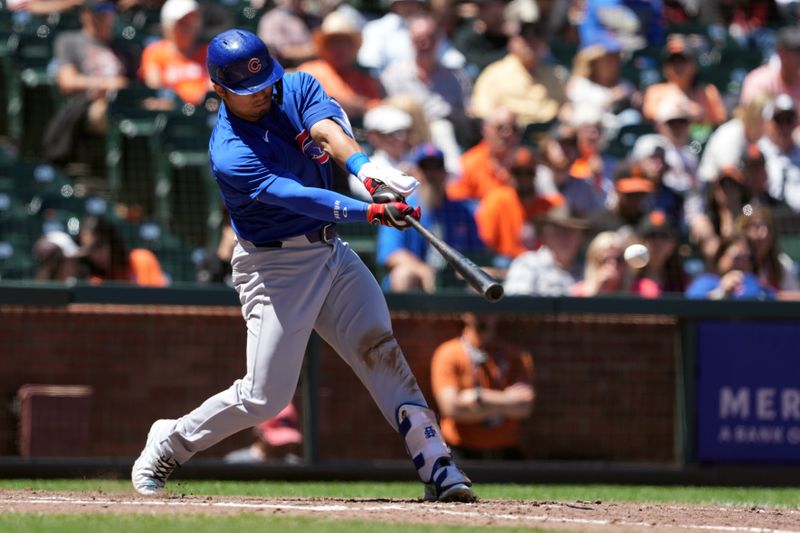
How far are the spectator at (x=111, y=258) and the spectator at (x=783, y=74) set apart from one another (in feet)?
17.9

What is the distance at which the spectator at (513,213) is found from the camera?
9.44 meters

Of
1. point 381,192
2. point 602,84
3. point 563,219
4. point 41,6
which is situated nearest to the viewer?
point 381,192

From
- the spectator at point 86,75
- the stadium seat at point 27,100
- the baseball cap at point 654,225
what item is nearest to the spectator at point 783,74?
the baseball cap at point 654,225

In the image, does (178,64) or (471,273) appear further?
(178,64)

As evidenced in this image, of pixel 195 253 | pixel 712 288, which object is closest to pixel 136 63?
pixel 195 253

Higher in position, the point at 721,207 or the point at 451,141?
the point at 451,141

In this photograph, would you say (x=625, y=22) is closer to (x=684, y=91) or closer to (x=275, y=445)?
(x=684, y=91)

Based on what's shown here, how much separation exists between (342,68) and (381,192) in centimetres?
560

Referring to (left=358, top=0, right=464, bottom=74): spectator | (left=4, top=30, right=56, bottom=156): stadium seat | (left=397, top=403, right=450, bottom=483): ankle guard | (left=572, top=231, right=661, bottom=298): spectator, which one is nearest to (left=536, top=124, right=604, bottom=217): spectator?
(left=572, top=231, right=661, bottom=298): spectator

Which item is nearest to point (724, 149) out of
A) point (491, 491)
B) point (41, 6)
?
point (491, 491)

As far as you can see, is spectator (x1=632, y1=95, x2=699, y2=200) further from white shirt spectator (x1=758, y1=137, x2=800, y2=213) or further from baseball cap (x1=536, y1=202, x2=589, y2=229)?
baseball cap (x1=536, y1=202, x2=589, y2=229)

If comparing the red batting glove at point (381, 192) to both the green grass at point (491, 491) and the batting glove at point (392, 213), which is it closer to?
the batting glove at point (392, 213)

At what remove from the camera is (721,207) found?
1009 cm

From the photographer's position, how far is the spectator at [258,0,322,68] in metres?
11.0
